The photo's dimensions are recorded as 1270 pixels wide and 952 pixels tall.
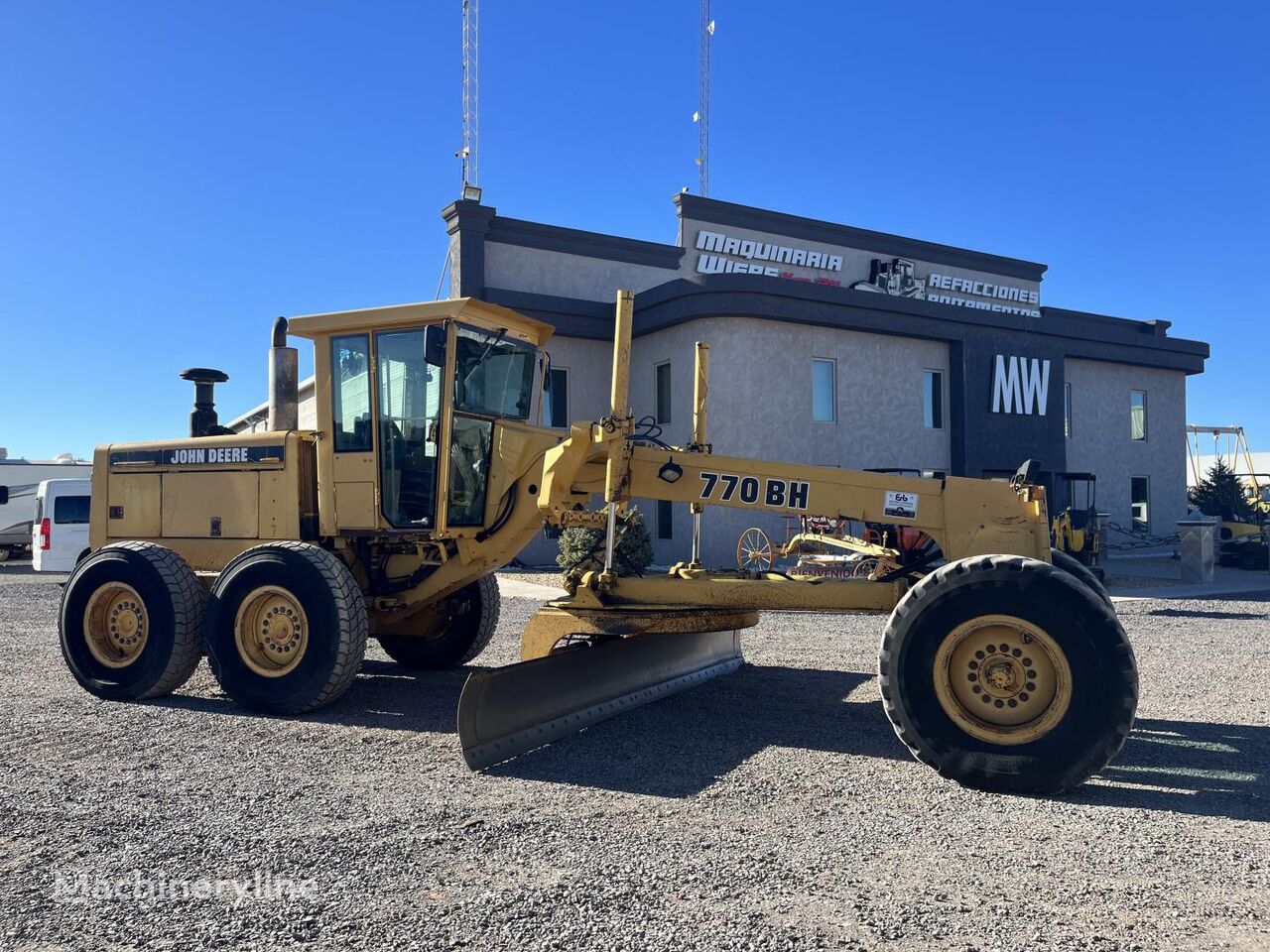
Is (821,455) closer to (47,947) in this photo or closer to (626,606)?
(626,606)

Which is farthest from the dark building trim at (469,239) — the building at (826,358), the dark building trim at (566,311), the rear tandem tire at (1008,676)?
the rear tandem tire at (1008,676)

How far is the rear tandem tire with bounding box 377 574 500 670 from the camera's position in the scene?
9.05m

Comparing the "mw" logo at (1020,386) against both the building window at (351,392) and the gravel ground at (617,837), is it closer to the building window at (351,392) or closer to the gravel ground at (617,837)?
the gravel ground at (617,837)

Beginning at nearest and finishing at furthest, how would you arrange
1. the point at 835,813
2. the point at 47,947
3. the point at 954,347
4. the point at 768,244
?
the point at 47,947, the point at 835,813, the point at 954,347, the point at 768,244

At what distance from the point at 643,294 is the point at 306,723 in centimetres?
1670

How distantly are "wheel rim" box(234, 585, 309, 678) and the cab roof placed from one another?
2077 mm

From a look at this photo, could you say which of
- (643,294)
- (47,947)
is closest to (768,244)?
(643,294)

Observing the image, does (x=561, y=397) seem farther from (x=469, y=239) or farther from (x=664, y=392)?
(x=469, y=239)

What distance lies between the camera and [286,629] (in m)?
7.11

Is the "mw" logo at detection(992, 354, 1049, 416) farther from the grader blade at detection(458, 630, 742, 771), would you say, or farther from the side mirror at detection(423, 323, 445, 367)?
the side mirror at detection(423, 323, 445, 367)

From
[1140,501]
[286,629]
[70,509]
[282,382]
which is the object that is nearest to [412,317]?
[282,382]

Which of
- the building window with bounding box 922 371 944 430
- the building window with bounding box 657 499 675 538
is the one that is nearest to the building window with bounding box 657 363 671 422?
the building window with bounding box 657 499 675 538

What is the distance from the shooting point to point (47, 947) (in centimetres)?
330

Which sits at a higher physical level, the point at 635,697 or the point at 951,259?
the point at 951,259
